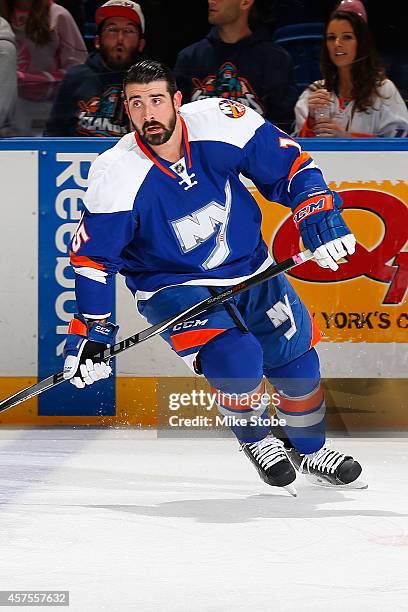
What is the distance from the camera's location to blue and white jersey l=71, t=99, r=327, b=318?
2.77 m

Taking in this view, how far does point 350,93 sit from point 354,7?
328 mm

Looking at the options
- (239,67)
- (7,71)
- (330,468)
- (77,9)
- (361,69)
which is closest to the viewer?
(330,468)

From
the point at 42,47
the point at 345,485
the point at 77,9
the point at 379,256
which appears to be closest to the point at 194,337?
the point at 345,485

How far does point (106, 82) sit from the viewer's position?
389 cm

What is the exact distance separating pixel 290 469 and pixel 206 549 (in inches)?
21.4

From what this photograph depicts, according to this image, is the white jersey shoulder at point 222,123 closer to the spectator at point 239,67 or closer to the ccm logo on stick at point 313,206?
the ccm logo on stick at point 313,206

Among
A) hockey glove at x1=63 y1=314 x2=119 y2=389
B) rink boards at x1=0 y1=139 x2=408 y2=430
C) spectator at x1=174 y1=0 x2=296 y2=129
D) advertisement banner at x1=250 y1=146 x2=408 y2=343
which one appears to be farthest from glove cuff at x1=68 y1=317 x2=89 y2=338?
spectator at x1=174 y1=0 x2=296 y2=129

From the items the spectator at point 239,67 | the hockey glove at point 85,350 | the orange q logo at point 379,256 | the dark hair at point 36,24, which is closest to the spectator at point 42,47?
the dark hair at point 36,24

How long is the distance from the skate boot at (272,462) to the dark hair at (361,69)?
1.40m

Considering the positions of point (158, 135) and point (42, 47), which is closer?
point (158, 135)

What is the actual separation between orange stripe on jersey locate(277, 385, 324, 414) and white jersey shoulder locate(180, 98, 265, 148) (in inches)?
26.5

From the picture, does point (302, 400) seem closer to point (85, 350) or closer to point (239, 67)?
point (85, 350)

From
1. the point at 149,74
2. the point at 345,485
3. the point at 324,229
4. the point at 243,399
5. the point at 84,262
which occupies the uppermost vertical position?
Answer: the point at 149,74

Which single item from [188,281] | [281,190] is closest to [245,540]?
[188,281]
